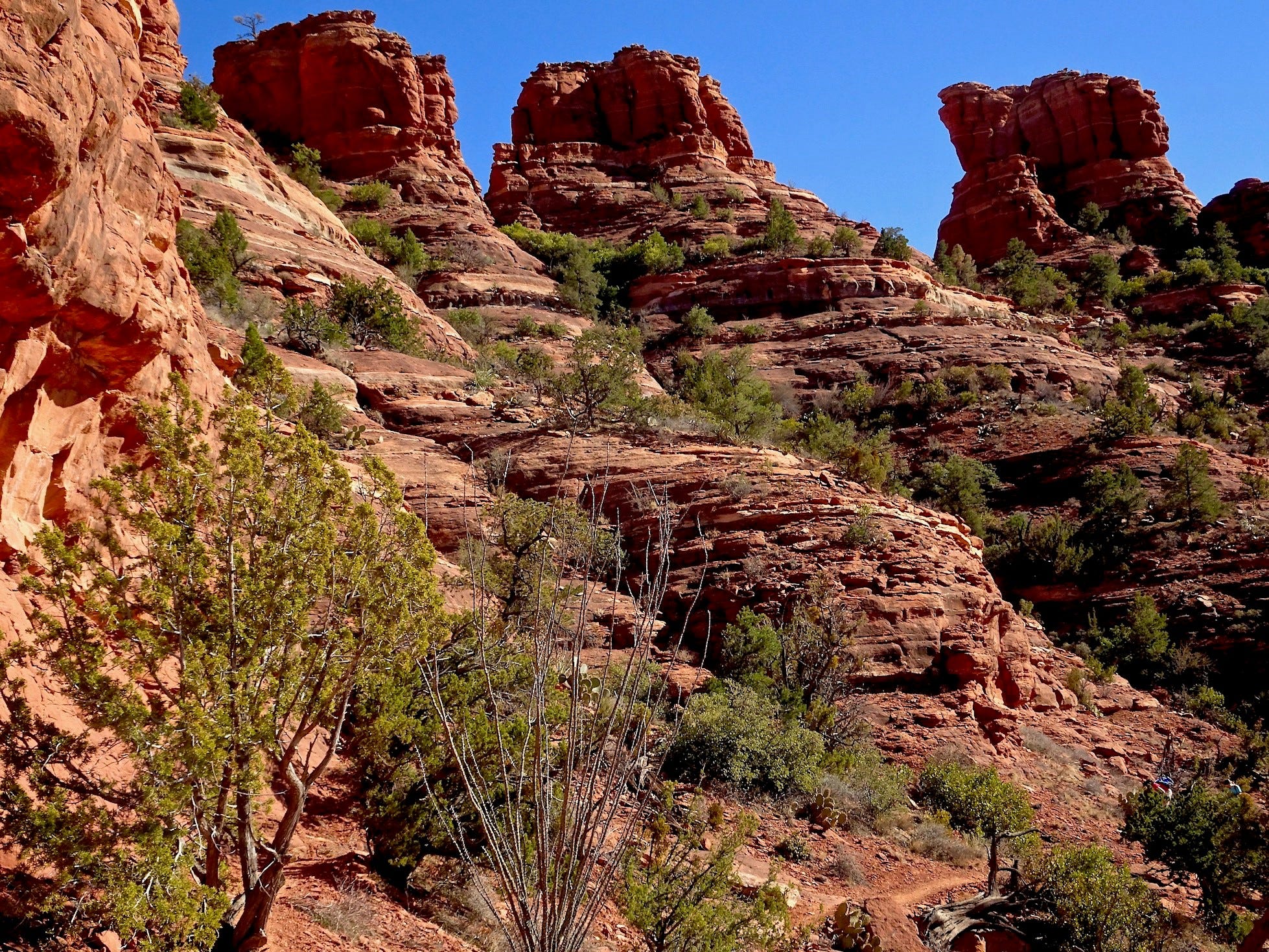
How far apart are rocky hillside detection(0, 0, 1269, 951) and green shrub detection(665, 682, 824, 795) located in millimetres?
308

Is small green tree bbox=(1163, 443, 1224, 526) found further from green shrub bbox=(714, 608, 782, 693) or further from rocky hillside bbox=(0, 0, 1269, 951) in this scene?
green shrub bbox=(714, 608, 782, 693)

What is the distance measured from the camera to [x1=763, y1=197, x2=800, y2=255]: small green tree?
4303 cm

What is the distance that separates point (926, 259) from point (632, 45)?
23.8 metres

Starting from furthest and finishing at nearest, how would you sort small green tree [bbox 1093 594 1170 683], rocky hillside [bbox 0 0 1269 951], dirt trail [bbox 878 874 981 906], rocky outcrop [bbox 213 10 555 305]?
rocky outcrop [bbox 213 10 555 305] < small green tree [bbox 1093 594 1170 683] < dirt trail [bbox 878 874 981 906] < rocky hillside [bbox 0 0 1269 951]

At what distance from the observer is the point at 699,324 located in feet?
122

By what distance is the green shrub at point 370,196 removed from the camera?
135 ft

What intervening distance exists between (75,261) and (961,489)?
2696cm

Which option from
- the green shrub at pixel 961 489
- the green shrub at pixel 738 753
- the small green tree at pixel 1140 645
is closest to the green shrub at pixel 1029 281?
the green shrub at pixel 961 489

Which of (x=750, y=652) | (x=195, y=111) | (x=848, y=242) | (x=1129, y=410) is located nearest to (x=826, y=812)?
(x=750, y=652)

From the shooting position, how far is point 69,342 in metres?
7.13

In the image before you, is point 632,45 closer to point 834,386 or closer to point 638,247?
point 638,247

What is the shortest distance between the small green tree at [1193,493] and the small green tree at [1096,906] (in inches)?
754

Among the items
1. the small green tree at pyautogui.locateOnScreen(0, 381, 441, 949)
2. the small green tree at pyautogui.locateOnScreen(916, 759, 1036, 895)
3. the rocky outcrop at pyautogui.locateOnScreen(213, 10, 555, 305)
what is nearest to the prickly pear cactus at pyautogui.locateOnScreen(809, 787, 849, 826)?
the small green tree at pyautogui.locateOnScreen(916, 759, 1036, 895)

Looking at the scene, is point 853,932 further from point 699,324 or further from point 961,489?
point 699,324
